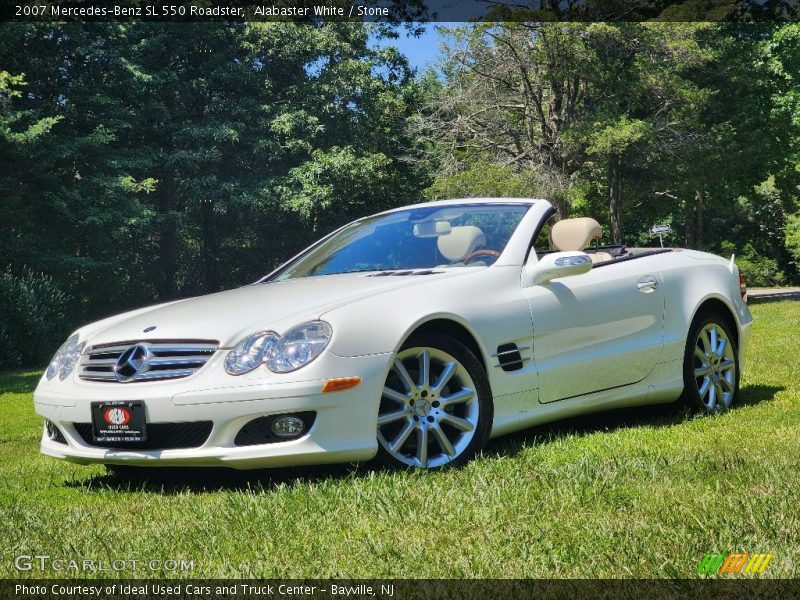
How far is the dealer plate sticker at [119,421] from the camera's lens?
549cm

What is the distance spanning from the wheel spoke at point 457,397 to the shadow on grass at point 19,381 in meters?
13.4

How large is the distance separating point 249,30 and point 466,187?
45.2ft

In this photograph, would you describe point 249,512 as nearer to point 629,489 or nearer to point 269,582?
point 269,582

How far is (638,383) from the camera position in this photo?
7.17 meters

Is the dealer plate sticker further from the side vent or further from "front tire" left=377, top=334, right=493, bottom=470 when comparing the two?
the side vent

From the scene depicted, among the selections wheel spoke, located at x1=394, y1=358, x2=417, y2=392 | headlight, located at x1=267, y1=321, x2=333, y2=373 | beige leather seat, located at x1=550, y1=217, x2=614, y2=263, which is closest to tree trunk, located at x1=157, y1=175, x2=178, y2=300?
beige leather seat, located at x1=550, y1=217, x2=614, y2=263

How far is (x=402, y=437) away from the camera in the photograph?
564cm

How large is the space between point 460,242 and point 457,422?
134 centimetres

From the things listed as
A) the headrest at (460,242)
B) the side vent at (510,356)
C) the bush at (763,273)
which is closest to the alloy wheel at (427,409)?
the side vent at (510,356)

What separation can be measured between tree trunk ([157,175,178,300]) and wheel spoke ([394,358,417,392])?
3707 cm

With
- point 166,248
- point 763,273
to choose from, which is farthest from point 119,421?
point 763,273

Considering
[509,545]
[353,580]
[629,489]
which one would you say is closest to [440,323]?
[629,489]

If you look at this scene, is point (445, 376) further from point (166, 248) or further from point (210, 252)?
point (210, 252)

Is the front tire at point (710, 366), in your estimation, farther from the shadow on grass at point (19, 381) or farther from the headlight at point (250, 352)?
the shadow on grass at point (19, 381)
